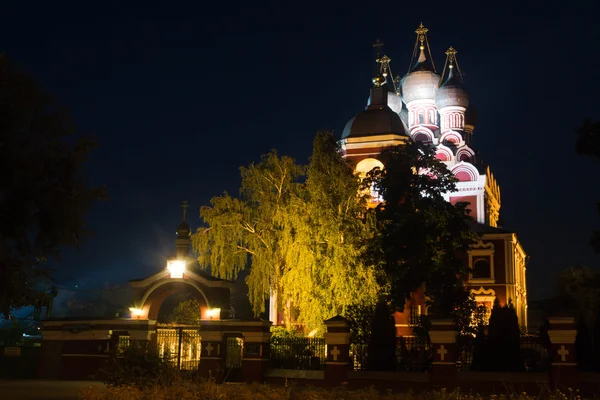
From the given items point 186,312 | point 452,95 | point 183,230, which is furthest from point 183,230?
point 452,95

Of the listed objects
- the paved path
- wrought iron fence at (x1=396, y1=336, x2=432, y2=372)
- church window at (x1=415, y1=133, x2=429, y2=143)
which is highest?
church window at (x1=415, y1=133, x2=429, y2=143)

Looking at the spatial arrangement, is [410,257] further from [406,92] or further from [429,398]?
[406,92]

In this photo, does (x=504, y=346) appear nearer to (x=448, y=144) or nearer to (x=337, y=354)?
(x=337, y=354)

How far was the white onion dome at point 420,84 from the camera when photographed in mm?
49125

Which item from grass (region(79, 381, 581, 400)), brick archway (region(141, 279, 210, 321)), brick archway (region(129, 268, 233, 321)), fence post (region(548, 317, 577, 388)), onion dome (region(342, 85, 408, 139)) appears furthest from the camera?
onion dome (region(342, 85, 408, 139))

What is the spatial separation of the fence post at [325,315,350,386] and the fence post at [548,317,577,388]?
14.6ft

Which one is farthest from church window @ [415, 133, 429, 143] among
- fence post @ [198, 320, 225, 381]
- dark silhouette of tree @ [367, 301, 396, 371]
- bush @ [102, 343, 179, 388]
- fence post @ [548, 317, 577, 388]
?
bush @ [102, 343, 179, 388]

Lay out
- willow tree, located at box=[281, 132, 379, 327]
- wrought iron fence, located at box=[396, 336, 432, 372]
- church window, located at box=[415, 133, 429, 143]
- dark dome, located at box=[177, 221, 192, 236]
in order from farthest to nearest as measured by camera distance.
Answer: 1. church window, located at box=[415, 133, 429, 143]
2. dark dome, located at box=[177, 221, 192, 236]
3. willow tree, located at box=[281, 132, 379, 327]
4. wrought iron fence, located at box=[396, 336, 432, 372]

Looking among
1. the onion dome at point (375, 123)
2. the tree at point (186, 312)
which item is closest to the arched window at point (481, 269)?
the onion dome at point (375, 123)

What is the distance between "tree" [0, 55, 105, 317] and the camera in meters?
15.5

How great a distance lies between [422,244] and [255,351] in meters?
10.5

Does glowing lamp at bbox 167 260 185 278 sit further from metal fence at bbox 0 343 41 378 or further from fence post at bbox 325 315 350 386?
fence post at bbox 325 315 350 386

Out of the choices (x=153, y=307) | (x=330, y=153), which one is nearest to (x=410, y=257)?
(x=330, y=153)

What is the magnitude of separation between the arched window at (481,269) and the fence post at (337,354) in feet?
74.0
